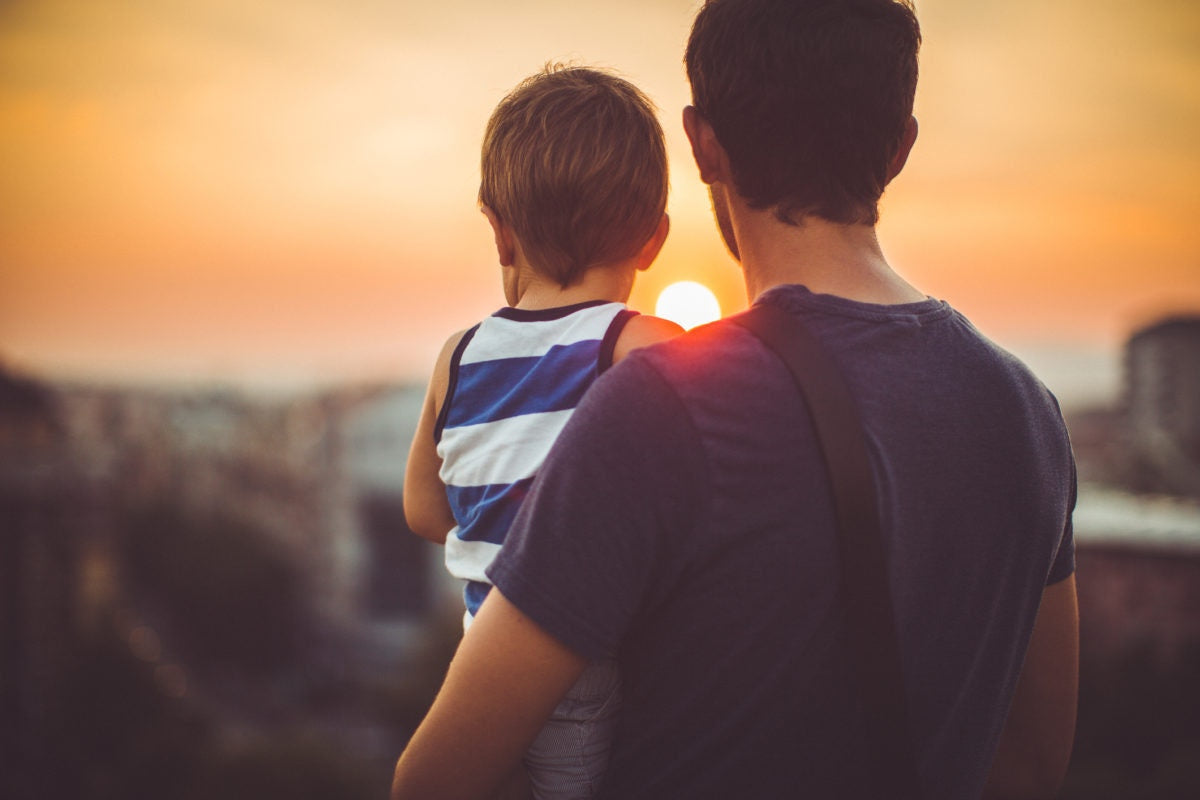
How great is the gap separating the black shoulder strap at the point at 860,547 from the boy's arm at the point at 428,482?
2.45 feet

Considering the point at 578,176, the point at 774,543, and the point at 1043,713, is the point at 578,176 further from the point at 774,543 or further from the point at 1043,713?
the point at 1043,713

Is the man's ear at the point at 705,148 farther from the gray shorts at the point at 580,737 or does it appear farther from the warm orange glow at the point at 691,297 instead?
the warm orange glow at the point at 691,297

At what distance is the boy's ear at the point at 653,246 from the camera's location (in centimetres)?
157

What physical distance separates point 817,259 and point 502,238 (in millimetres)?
643

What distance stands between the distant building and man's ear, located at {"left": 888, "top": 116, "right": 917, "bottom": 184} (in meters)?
16.2

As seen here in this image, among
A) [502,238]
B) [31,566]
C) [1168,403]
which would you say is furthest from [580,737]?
[1168,403]

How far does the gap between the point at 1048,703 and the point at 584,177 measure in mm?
1082

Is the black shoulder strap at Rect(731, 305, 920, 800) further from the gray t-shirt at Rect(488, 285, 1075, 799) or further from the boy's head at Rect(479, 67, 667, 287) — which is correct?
the boy's head at Rect(479, 67, 667, 287)

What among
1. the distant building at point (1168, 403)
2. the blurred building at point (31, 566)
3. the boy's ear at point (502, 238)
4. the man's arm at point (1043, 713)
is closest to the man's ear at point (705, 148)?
the boy's ear at point (502, 238)

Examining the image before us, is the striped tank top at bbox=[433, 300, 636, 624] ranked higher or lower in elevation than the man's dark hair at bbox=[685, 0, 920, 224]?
lower

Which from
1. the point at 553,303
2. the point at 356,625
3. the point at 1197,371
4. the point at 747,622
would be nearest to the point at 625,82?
the point at 553,303

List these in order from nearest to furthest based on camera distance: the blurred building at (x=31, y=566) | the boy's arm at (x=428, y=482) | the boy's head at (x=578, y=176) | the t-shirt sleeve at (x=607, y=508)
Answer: the t-shirt sleeve at (x=607, y=508) → the boy's head at (x=578, y=176) → the boy's arm at (x=428, y=482) → the blurred building at (x=31, y=566)

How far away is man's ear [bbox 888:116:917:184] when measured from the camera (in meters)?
1.16

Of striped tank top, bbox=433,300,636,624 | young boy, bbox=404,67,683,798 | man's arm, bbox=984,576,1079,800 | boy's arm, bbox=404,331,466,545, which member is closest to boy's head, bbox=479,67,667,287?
young boy, bbox=404,67,683,798
